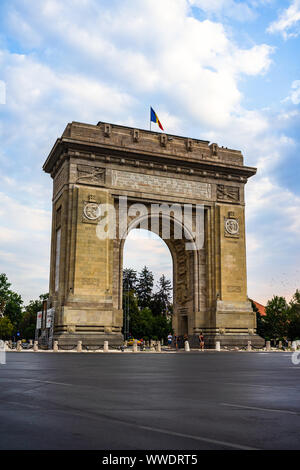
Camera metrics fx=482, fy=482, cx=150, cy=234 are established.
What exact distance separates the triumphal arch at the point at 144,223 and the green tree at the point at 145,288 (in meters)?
55.1

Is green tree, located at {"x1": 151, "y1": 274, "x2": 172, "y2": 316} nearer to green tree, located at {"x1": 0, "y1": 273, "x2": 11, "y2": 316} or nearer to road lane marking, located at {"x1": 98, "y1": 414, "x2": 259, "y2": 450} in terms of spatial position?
green tree, located at {"x1": 0, "y1": 273, "x2": 11, "y2": 316}

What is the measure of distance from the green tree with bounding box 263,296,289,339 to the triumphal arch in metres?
40.5

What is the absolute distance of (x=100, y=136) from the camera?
117 feet

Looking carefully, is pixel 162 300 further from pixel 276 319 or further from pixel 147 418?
pixel 147 418

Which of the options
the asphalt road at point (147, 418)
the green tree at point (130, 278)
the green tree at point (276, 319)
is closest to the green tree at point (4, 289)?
the green tree at point (130, 278)

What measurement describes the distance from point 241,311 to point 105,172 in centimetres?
1474

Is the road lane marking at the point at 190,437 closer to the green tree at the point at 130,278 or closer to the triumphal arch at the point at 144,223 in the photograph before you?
the triumphal arch at the point at 144,223

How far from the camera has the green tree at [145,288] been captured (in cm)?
9556

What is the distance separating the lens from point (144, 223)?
39375mm

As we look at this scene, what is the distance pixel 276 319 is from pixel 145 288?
94.4ft

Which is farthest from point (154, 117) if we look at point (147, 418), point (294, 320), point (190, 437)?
point (294, 320)

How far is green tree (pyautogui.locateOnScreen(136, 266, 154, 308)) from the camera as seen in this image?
95562 millimetres
